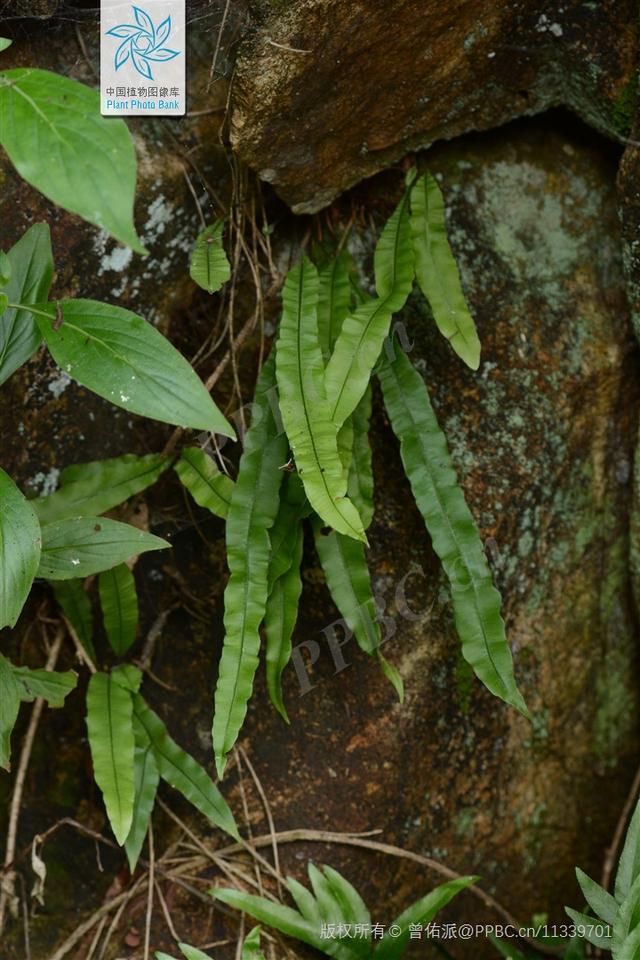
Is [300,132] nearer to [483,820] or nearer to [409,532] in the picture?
[409,532]

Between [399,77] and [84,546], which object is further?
[399,77]

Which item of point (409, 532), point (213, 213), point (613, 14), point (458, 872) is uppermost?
point (613, 14)

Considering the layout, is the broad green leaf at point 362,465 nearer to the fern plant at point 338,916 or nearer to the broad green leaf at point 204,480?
the broad green leaf at point 204,480

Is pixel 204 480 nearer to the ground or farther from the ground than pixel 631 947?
farther from the ground

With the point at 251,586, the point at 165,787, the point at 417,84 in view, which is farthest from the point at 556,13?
the point at 165,787

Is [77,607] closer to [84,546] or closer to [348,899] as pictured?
[84,546]

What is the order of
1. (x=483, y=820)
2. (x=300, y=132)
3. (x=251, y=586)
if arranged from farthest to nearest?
(x=483, y=820)
(x=300, y=132)
(x=251, y=586)

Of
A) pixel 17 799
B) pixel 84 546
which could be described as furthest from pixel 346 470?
pixel 17 799
